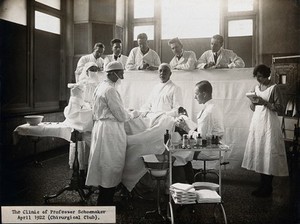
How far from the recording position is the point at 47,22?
4.51m

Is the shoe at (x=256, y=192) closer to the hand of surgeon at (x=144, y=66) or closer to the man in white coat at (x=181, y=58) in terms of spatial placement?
the man in white coat at (x=181, y=58)

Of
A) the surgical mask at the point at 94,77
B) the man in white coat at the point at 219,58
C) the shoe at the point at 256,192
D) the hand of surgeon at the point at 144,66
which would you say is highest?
the man in white coat at the point at 219,58

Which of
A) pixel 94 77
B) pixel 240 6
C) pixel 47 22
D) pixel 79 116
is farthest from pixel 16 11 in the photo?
pixel 240 6

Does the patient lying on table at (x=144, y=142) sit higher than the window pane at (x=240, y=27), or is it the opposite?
the window pane at (x=240, y=27)

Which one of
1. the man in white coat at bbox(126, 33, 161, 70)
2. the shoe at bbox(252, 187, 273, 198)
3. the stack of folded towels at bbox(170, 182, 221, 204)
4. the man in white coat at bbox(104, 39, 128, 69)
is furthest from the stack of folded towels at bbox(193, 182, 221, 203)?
the man in white coat at bbox(104, 39, 128, 69)

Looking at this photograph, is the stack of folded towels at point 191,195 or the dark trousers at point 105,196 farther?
the dark trousers at point 105,196

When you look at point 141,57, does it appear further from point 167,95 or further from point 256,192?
point 256,192

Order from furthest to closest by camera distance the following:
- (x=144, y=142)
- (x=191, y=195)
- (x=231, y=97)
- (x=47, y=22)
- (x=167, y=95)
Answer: (x=47, y=22)
(x=231, y=97)
(x=167, y=95)
(x=144, y=142)
(x=191, y=195)

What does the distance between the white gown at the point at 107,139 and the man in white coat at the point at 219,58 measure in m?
1.56

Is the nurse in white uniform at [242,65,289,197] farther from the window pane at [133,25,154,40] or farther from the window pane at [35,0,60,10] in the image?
the window pane at [133,25,154,40]

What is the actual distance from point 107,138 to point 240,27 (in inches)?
143

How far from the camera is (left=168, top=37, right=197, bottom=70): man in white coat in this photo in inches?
158


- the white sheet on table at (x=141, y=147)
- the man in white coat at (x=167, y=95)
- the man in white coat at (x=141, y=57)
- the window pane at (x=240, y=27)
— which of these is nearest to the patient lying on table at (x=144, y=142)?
the white sheet on table at (x=141, y=147)

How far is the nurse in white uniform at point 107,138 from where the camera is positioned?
2.75 metres
